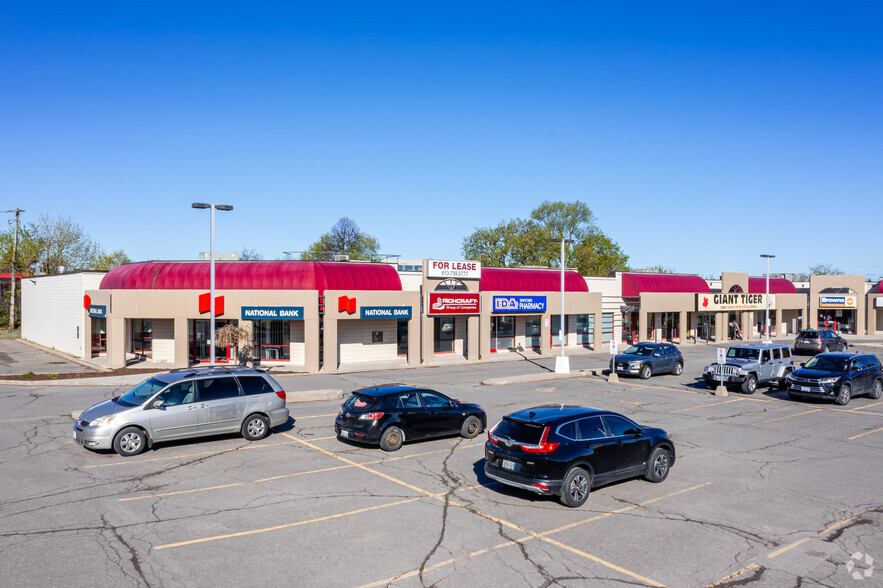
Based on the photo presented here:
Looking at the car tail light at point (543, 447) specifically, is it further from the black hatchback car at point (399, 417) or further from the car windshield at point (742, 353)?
the car windshield at point (742, 353)

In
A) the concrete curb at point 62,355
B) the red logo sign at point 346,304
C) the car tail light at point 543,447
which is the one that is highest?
the red logo sign at point 346,304

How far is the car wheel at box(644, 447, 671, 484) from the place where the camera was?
12914 millimetres

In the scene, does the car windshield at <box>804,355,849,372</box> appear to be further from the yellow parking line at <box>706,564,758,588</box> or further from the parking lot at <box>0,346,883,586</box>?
the yellow parking line at <box>706,564,758,588</box>

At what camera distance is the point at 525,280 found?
43.8 m

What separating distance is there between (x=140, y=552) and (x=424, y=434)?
8242mm

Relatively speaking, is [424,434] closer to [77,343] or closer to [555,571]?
[555,571]

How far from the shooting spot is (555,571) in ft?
28.3

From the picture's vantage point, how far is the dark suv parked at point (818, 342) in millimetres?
45531

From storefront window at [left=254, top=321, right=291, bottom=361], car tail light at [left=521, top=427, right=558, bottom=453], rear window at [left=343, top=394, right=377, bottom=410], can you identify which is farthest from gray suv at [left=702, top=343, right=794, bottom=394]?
storefront window at [left=254, top=321, right=291, bottom=361]

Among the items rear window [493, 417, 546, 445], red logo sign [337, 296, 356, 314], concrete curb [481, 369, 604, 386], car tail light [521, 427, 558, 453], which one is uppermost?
red logo sign [337, 296, 356, 314]

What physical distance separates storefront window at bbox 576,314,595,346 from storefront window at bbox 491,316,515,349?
24.4ft

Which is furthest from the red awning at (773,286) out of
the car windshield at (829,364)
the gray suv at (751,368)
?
the car windshield at (829,364)

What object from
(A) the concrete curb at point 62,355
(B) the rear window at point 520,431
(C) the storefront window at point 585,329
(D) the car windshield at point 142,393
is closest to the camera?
(B) the rear window at point 520,431

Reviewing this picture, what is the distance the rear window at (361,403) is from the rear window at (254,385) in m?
2.59
